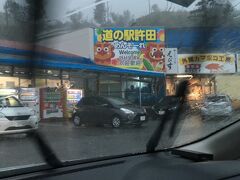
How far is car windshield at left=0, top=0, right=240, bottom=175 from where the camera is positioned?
1.82 m

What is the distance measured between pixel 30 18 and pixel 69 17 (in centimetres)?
18

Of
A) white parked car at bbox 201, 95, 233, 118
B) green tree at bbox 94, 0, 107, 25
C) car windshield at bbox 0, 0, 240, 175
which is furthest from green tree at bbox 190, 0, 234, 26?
white parked car at bbox 201, 95, 233, 118

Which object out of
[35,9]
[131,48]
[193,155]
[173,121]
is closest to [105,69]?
[131,48]

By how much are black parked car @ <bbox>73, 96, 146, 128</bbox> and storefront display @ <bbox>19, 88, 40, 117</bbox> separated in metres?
0.23

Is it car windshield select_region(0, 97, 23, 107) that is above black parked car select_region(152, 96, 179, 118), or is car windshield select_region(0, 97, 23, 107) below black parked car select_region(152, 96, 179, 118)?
above

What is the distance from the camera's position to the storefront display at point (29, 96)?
1898 millimetres

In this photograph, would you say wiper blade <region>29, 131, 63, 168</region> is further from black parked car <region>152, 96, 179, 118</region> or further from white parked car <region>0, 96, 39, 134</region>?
black parked car <region>152, 96, 179, 118</region>

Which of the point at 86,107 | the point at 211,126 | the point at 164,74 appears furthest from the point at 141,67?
the point at 211,126

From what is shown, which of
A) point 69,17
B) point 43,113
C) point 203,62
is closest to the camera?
point 69,17

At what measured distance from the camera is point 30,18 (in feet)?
5.66

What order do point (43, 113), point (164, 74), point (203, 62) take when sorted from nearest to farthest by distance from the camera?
point (43, 113) < point (164, 74) < point (203, 62)

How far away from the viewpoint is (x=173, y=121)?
279 centimetres

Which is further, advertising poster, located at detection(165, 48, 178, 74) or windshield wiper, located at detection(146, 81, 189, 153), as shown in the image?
windshield wiper, located at detection(146, 81, 189, 153)

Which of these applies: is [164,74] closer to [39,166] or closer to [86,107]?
[86,107]
